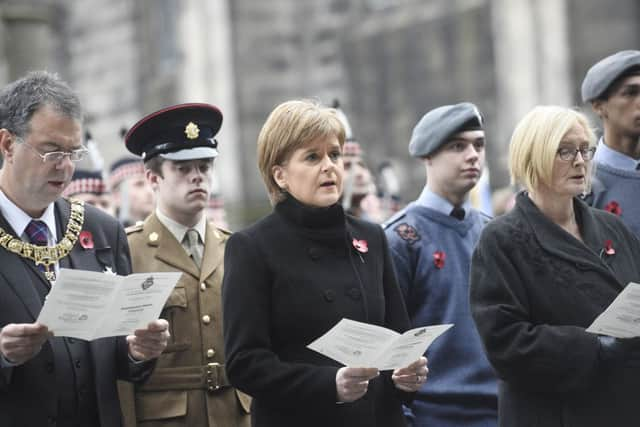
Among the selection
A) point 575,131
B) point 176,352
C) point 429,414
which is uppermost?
point 575,131

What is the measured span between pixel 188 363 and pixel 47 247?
1060mm

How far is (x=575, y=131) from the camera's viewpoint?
4215 millimetres

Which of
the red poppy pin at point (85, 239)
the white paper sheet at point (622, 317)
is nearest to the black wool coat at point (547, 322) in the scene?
the white paper sheet at point (622, 317)

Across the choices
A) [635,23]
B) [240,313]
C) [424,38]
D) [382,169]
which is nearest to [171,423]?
[240,313]

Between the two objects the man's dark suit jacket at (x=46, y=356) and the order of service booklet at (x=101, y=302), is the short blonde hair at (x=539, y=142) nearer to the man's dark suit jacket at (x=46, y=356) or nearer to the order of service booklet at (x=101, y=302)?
the order of service booklet at (x=101, y=302)

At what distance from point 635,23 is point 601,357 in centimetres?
773

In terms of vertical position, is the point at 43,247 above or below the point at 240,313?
above

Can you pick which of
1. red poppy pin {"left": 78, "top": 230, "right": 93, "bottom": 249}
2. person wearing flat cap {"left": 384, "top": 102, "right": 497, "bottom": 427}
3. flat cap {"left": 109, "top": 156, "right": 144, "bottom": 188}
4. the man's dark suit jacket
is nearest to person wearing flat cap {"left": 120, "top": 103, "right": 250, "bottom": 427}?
the man's dark suit jacket

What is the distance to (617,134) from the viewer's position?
17.6 ft

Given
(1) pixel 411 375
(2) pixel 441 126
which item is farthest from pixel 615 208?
(1) pixel 411 375

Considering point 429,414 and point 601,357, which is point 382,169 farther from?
point 601,357

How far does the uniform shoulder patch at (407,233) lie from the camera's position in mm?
5242

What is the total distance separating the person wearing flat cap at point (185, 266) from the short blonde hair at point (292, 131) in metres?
1.02

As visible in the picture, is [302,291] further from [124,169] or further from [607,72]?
[124,169]
